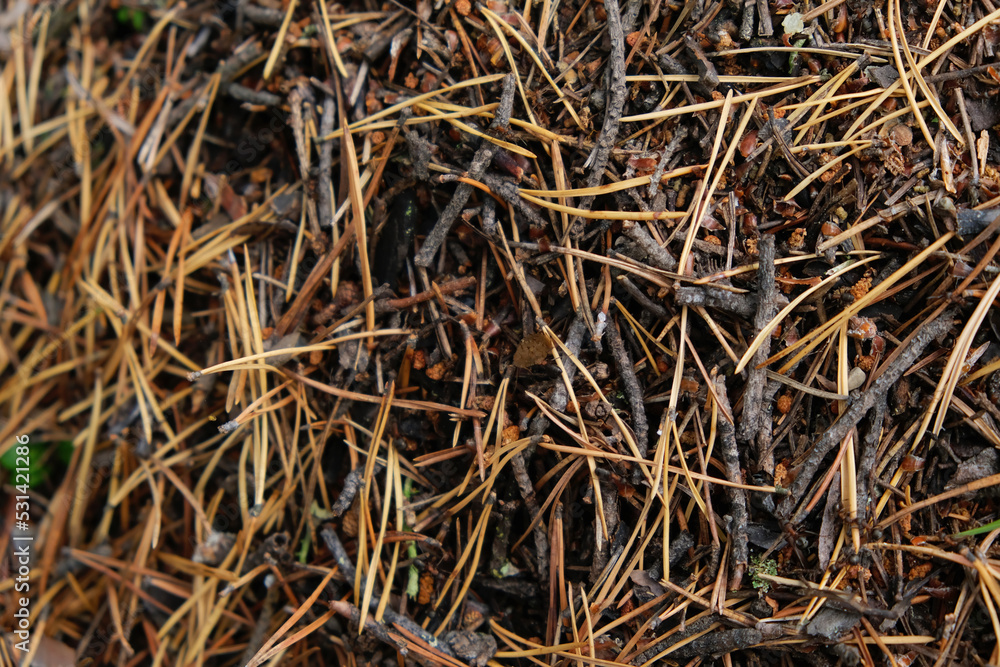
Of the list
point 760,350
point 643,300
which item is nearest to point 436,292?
point 643,300

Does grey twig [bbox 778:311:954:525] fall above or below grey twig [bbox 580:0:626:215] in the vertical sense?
below

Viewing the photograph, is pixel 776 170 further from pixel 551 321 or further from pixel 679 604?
pixel 679 604

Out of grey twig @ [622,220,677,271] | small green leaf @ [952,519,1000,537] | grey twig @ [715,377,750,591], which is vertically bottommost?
small green leaf @ [952,519,1000,537]

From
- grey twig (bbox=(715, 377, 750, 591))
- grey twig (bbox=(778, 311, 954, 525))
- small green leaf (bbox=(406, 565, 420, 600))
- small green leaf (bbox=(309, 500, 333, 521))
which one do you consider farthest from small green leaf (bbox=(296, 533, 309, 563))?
grey twig (bbox=(778, 311, 954, 525))

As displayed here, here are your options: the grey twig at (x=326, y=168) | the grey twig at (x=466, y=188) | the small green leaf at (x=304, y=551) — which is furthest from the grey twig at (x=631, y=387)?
the small green leaf at (x=304, y=551)

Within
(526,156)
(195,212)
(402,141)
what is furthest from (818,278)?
(195,212)

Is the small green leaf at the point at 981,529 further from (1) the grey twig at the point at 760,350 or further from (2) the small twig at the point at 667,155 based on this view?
(2) the small twig at the point at 667,155

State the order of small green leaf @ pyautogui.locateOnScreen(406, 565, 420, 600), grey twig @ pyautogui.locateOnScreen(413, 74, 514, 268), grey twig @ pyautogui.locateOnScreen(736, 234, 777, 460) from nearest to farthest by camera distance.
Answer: grey twig @ pyautogui.locateOnScreen(736, 234, 777, 460) → grey twig @ pyautogui.locateOnScreen(413, 74, 514, 268) → small green leaf @ pyautogui.locateOnScreen(406, 565, 420, 600)

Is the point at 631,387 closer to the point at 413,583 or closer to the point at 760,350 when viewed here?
the point at 760,350

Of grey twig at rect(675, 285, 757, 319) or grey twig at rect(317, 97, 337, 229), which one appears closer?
grey twig at rect(675, 285, 757, 319)

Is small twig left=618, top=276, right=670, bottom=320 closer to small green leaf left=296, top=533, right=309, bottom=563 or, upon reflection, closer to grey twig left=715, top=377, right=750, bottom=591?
grey twig left=715, top=377, right=750, bottom=591
